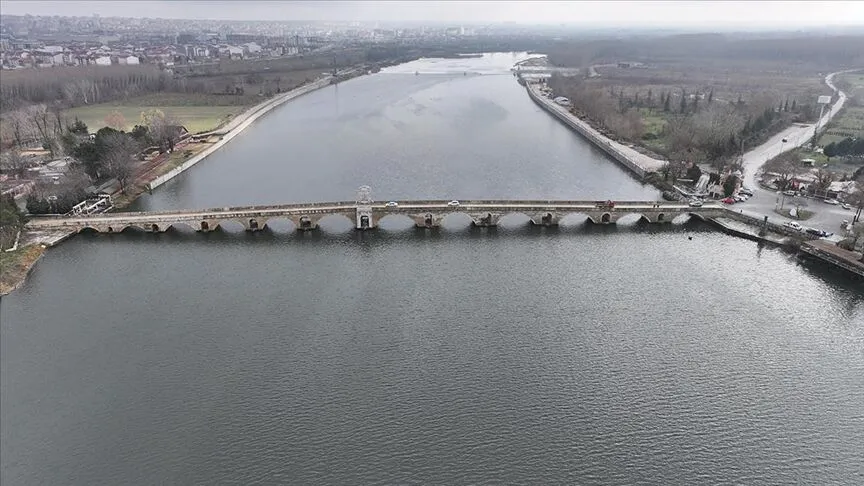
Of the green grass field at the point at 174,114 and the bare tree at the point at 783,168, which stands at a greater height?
the green grass field at the point at 174,114

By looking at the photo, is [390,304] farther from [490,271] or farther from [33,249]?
[33,249]

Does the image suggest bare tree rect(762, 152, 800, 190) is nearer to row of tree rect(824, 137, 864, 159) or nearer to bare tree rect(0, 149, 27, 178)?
row of tree rect(824, 137, 864, 159)

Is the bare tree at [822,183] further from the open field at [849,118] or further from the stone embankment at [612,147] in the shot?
the open field at [849,118]

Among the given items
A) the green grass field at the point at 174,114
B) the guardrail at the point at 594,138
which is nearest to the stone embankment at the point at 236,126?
the green grass field at the point at 174,114

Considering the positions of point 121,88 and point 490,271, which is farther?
point 121,88

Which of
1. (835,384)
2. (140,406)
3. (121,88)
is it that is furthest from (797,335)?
(121,88)

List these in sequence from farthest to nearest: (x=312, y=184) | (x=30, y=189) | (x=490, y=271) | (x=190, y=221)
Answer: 1. (x=312, y=184)
2. (x=30, y=189)
3. (x=190, y=221)
4. (x=490, y=271)

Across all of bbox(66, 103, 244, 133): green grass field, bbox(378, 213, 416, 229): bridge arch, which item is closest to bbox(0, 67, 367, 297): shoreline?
bbox(66, 103, 244, 133): green grass field
